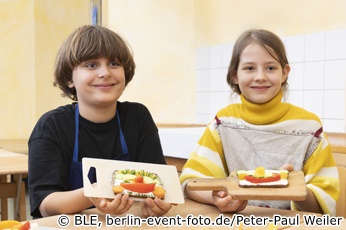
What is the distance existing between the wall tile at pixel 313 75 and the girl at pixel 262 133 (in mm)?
1276

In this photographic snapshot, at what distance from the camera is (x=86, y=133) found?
1269mm

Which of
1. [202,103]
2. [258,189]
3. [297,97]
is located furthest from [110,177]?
[202,103]

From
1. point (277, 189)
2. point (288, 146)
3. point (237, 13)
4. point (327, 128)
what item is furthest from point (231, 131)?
point (237, 13)

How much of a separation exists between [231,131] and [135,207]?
1.28 ft

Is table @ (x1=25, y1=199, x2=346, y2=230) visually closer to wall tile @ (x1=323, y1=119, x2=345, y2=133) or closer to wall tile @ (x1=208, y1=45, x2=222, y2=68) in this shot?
wall tile @ (x1=323, y1=119, x2=345, y2=133)

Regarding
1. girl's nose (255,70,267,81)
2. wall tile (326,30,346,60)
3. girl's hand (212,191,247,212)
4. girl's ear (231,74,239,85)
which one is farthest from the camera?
wall tile (326,30,346,60)

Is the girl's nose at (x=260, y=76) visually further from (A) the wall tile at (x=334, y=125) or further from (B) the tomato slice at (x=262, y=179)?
(A) the wall tile at (x=334, y=125)

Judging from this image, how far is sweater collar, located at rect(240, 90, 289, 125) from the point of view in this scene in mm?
1299

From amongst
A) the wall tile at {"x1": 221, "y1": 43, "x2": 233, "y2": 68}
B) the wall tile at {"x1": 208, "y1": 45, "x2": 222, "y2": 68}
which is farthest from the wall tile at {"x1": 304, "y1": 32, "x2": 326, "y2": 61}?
the wall tile at {"x1": 208, "y1": 45, "x2": 222, "y2": 68}

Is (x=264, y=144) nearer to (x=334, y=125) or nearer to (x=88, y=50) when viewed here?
(x=88, y=50)

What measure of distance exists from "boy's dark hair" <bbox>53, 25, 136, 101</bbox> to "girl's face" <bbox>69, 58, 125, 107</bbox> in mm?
19

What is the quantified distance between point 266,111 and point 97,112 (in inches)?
18.7

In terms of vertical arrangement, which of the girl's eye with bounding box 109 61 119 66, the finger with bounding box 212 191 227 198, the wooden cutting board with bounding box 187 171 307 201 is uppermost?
the girl's eye with bounding box 109 61 119 66

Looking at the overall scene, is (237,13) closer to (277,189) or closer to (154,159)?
(154,159)
